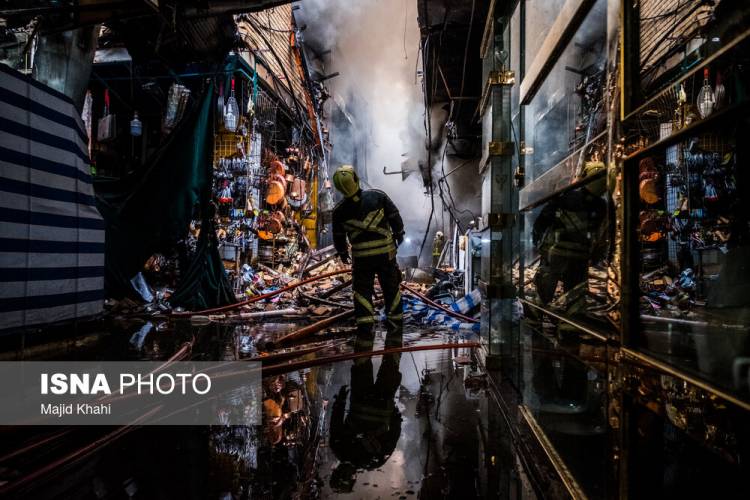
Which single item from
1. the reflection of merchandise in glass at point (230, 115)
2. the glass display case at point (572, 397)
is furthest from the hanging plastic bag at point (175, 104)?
the glass display case at point (572, 397)

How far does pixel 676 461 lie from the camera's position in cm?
161

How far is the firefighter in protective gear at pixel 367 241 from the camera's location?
5074 millimetres

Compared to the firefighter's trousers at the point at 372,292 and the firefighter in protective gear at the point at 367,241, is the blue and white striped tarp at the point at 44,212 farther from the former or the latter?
the firefighter's trousers at the point at 372,292

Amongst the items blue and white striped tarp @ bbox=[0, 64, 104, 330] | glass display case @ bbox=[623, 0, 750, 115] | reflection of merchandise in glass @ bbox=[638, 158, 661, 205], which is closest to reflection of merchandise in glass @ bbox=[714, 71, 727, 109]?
glass display case @ bbox=[623, 0, 750, 115]

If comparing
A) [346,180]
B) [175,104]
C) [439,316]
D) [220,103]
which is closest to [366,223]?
[346,180]

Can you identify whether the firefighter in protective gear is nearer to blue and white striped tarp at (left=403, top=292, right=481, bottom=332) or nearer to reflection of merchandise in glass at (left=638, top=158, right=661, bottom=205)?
blue and white striped tarp at (left=403, top=292, right=481, bottom=332)

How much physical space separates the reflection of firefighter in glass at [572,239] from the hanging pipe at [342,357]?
183cm

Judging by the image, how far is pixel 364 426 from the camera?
2.15 metres

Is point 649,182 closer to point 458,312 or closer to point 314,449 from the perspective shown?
point 314,449

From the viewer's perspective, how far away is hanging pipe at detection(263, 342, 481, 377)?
324cm

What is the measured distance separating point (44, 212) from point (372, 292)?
378 centimetres

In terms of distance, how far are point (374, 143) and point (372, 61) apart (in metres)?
5.28

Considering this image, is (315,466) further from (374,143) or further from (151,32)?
(374,143)

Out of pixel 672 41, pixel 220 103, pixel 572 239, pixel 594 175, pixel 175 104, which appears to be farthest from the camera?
pixel 220 103
